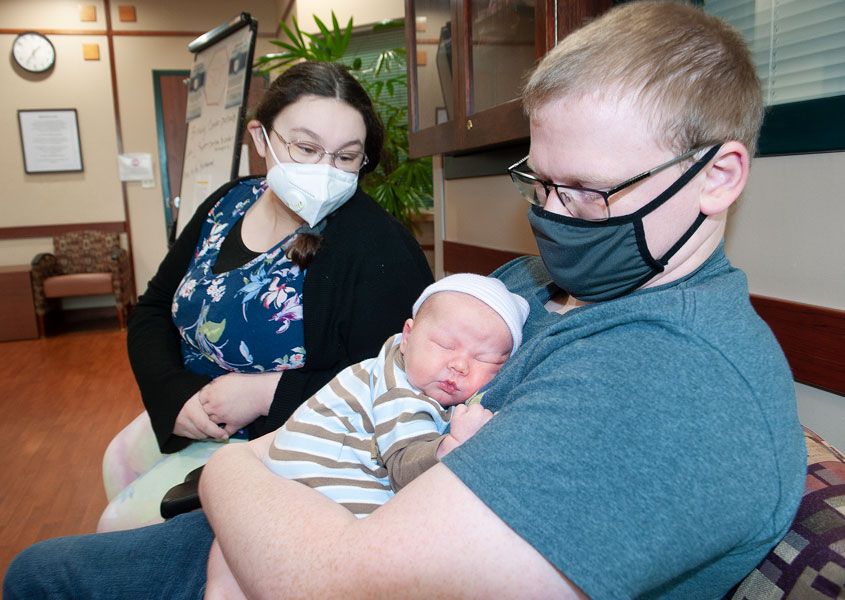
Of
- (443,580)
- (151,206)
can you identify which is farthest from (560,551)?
(151,206)

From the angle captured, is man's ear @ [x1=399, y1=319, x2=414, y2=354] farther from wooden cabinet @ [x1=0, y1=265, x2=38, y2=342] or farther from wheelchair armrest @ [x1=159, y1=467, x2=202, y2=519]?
wooden cabinet @ [x1=0, y1=265, x2=38, y2=342]

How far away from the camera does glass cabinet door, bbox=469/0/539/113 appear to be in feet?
5.13

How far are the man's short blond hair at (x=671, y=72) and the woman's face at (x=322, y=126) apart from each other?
0.90 m

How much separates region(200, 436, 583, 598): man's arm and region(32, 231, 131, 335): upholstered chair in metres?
6.35

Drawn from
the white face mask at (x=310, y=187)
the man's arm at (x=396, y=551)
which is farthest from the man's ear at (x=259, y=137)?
the man's arm at (x=396, y=551)

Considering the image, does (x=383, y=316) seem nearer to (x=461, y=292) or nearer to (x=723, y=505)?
(x=461, y=292)

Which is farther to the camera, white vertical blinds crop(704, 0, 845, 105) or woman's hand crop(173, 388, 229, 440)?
woman's hand crop(173, 388, 229, 440)

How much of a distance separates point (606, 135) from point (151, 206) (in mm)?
7226

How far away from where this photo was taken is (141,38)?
22.8ft

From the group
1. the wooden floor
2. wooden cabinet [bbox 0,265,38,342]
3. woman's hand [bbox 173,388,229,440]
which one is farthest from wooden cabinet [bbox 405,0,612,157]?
wooden cabinet [bbox 0,265,38,342]

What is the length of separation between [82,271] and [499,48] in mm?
6410

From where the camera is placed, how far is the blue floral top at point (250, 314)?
155 cm

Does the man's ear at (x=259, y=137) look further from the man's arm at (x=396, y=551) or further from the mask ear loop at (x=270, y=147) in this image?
the man's arm at (x=396, y=551)

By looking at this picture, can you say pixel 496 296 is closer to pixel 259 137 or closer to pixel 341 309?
pixel 341 309
